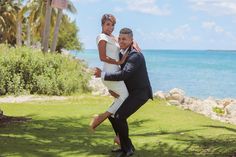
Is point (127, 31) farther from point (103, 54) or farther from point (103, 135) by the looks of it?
point (103, 135)

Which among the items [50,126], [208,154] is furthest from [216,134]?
[50,126]

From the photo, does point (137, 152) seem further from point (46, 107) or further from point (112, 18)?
point (46, 107)

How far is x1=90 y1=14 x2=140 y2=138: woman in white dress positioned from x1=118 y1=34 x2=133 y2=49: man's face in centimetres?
12

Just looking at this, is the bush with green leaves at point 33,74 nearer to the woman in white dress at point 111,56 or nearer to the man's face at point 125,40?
the woman in white dress at point 111,56

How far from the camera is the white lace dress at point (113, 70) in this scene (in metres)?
8.29

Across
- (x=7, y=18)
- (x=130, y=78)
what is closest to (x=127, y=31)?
(x=130, y=78)

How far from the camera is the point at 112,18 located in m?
8.36

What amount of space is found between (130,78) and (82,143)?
8.96 ft

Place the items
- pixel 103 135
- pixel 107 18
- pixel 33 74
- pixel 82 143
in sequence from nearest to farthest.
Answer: pixel 107 18, pixel 82 143, pixel 103 135, pixel 33 74

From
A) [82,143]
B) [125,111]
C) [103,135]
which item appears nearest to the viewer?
[125,111]

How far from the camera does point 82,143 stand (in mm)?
10477

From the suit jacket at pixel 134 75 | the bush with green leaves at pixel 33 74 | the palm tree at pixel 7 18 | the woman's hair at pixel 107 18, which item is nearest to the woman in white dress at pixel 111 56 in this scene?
the woman's hair at pixel 107 18

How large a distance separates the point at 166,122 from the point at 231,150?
15.4 feet

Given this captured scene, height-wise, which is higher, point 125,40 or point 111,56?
point 125,40
